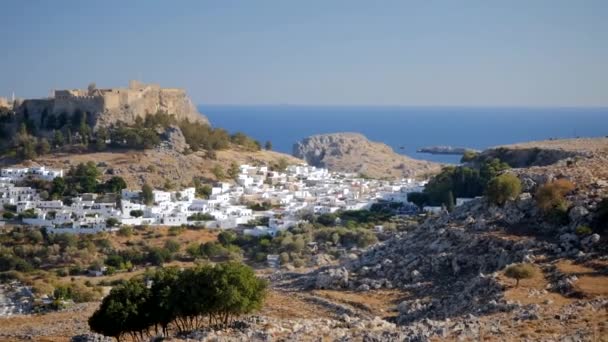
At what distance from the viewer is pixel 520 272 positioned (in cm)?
2008

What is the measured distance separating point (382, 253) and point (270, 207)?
1675cm

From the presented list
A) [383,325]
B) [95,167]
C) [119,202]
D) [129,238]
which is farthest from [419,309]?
[95,167]

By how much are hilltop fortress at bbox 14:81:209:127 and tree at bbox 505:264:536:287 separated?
118 ft

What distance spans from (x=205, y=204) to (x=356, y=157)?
3347cm

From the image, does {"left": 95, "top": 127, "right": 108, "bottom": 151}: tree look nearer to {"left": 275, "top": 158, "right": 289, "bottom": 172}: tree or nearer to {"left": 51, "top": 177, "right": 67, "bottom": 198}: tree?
{"left": 51, "top": 177, "right": 67, "bottom": 198}: tree

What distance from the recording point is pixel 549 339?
14.9m

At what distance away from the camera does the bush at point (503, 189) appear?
2588cm

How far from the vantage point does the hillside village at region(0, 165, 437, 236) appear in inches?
1513

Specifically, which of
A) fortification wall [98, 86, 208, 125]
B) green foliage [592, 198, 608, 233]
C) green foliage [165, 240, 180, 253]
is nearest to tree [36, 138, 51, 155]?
fortification wall [98, 86, 208, 125]

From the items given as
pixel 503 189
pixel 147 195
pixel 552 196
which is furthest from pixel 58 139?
pixel 552 196

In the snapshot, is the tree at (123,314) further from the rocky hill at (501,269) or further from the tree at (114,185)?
the tree at (114,185)

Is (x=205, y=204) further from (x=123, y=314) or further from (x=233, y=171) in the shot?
(x=123, y=314)

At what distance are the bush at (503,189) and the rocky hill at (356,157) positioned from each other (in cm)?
3735

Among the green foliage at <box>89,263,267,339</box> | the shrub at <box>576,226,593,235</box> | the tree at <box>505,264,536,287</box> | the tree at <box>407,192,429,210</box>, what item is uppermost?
the shrub at <box>576,226,593,235</box>
